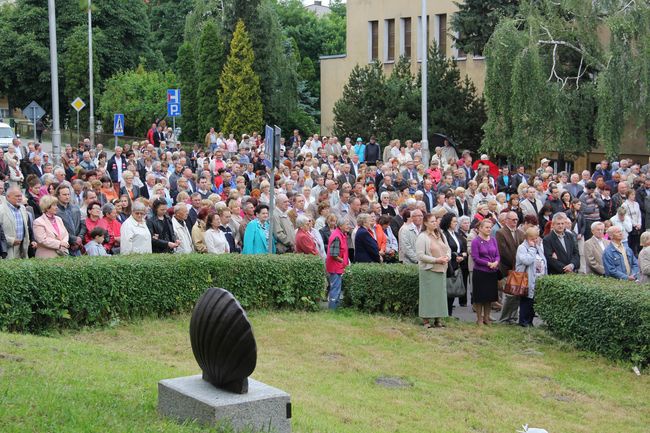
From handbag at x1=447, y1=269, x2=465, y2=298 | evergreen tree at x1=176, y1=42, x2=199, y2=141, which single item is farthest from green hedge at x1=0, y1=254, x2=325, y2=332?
evergreen tree at x1=176, y1=42, x2=199, y2=141

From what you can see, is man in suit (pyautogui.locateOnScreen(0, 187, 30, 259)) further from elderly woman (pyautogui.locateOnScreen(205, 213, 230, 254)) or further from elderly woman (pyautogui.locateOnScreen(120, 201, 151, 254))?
elderly woman (pyautogui.locateOnScreen(205, 213, 230, 254))

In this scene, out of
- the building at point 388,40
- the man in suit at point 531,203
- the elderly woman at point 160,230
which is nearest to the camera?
the elderly woman at point 160,230

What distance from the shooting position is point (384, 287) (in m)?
16.2

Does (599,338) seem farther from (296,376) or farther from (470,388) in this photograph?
(296,376)

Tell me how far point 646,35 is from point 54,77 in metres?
17.4

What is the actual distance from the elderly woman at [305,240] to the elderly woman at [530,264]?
3328mm

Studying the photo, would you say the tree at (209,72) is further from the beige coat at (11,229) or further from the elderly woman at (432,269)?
the elderly woman at (432,269)

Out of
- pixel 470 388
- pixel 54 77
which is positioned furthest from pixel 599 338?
pixel 54 77

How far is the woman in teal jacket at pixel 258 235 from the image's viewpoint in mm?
16766

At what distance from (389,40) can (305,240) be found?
34.3 meters

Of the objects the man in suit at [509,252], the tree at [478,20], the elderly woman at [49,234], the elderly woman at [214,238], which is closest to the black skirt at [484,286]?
the man in suit at [509,252]

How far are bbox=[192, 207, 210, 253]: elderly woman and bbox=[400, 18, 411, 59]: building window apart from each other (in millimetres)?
33529

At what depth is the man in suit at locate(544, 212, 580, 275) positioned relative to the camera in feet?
53.1

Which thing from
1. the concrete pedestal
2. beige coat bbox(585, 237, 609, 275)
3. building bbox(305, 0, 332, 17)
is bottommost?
the concrete pedestal
